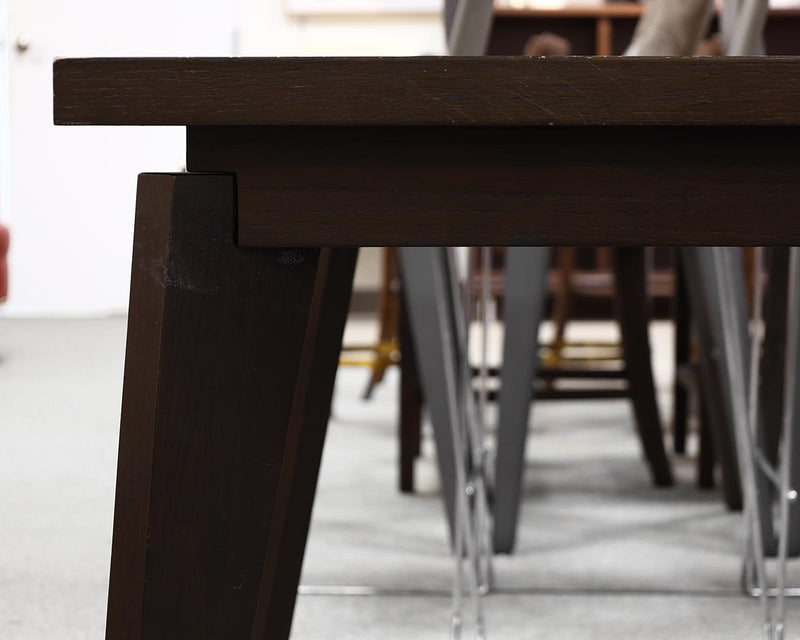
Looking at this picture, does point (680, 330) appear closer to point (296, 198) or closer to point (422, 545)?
point (422, 545)

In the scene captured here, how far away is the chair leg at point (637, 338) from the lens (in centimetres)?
184

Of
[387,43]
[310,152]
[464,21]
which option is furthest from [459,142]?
[387,43]

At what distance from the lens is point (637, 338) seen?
1840mm

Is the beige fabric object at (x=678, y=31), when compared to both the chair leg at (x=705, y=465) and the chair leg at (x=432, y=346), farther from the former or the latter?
the chair leg at (x=705, y=465)

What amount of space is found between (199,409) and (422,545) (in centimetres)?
111

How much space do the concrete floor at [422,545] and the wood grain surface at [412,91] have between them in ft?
0.72

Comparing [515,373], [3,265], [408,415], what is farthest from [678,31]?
[3,265]

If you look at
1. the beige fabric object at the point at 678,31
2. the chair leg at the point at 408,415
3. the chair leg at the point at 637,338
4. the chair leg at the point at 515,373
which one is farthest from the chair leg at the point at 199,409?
the chair leg at the point at 637,338

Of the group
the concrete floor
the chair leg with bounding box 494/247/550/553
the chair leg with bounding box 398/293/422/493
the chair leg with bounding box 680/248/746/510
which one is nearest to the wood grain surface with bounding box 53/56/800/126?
the concrete floor

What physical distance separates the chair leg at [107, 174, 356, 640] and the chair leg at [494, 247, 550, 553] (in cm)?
91

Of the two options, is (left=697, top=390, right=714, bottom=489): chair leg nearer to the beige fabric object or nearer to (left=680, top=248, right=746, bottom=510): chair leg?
(left=680, top=248, right=746, bottom=510): chair leg

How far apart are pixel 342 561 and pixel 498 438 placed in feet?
0.85

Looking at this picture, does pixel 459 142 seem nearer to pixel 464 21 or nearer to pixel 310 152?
pixel 310 152

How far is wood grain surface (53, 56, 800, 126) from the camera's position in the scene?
43 centimetres
